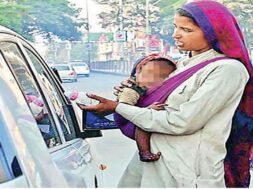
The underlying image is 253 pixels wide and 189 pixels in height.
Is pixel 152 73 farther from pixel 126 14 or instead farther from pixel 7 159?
pixel 126 14

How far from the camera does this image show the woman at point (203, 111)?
96.2 inches

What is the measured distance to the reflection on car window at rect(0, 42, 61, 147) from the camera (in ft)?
8.13

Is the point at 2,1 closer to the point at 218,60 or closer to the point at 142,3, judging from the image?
the point at 142,3

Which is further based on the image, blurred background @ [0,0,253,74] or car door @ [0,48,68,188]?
blurred background @ [0,0,253,74]

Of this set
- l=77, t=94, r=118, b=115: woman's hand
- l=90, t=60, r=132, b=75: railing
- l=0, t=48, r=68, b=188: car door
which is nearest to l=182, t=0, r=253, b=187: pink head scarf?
l=77, t=94, r=118, b=115: woman's hand

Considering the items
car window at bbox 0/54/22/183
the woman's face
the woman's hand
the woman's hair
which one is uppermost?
the woman's hair

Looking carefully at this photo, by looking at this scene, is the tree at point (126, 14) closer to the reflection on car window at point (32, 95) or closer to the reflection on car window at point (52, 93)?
the reflection on car window at point (52, 93)

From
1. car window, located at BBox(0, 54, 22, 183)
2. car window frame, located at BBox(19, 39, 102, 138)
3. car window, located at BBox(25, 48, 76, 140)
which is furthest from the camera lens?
car window frame, located at BBox(19, 39, 102, 138)

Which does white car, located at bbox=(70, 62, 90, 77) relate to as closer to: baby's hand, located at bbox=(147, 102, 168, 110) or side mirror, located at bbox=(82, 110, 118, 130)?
side mirror, located at bbox=(82, 110, 118, 130)

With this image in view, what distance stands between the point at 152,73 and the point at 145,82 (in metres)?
0.05

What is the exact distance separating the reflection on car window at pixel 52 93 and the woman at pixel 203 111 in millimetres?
655

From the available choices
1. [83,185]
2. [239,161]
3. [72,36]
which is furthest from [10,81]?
[72,36]

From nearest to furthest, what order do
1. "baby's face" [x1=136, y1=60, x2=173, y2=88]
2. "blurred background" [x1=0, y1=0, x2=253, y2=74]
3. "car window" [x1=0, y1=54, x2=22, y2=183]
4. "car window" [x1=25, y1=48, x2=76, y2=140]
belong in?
"car window" [x1=0, y1=54, x2=22, y2=183] < "baby's face" [x1=136, y1=60, x2=173, y2=88] < "car window" [x1=25, y1=48, x2=76, y2=140] < "blurred background" [x1=0, y1=0, x2=253, y2=74]

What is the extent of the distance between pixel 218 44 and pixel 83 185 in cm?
77
